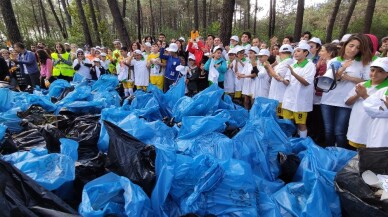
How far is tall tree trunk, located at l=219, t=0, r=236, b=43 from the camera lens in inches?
255

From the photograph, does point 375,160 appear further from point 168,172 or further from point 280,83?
point 280,83

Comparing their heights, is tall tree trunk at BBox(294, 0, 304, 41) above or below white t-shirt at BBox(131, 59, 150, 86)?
above

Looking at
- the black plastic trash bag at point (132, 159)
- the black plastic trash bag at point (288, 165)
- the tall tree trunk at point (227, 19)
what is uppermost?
the tall tree trunk at point (227, 19)

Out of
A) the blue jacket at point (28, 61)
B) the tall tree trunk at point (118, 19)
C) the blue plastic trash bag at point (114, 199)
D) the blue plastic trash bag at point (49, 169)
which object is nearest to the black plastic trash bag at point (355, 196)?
the blue plastic trash bag at point (114, 199)

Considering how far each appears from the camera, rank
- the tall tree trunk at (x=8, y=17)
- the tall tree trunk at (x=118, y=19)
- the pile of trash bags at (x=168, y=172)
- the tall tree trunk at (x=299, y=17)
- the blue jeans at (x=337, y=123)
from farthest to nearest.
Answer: the tall tree trunk at (x=299, y=17), the tall tree trunk at (x=118, y=19), the tall tree trunk at (x=8, y=17), the blue jeans at (x=337, y=123), the pile of trash bags at (x=168, y=172)

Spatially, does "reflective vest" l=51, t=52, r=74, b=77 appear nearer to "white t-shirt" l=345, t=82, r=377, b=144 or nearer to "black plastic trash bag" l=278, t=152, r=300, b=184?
"black plastic trash bag" l=278, t=152, r=300, b=184

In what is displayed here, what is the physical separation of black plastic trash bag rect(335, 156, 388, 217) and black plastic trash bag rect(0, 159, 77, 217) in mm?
1752

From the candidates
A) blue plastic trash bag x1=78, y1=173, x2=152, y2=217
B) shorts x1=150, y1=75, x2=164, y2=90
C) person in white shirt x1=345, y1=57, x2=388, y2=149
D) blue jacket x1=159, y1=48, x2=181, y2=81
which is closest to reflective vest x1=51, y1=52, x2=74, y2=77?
shorts x1=150, y1=75, x2=164, y2=90

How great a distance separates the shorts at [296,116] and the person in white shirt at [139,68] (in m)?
3.55

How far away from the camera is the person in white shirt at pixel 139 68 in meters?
6.28

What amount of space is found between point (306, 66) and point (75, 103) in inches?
131

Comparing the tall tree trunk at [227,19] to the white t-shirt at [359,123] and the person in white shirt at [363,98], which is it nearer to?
the person in white shirt at [363,98]

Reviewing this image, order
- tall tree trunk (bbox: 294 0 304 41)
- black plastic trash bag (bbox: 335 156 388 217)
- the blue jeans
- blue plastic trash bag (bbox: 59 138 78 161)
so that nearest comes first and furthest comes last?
black plastic trash bag (bbox: 335 156 388 217) < blue plastic trash bag (bbox: 59 138 78 161) < the blue jeans < tall tree trunk (bbox: 294 0 304 41)

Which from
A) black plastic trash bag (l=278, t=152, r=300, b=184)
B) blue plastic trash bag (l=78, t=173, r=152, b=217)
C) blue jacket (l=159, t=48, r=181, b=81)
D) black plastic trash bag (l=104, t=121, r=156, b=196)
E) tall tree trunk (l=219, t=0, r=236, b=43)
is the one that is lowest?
black plastic trash bag (l=278, t=152, r=300, b=184)
